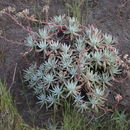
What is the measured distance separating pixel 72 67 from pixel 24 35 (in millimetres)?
959

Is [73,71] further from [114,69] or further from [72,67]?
[114,69]

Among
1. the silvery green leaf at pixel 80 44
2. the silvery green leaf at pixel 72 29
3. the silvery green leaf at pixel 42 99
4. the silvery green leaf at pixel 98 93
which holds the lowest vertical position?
the silvery green leaf at pixel 42 99

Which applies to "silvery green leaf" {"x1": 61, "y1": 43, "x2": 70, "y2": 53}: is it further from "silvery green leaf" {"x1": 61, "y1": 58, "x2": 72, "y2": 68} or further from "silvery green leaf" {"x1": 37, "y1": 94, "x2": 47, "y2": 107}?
"silvery green leaf" {"x1": 37, "y1": 94, "x2": 47, "y2": 107}

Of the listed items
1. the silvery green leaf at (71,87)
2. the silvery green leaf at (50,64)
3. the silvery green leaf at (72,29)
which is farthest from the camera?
the silvery green leaf at (72,29)

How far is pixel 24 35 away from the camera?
13.6 feet

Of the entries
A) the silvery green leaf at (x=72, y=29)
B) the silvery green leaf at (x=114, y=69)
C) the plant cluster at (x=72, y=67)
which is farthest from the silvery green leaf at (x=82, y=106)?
the silvery green leaf at (x=72, y=29)

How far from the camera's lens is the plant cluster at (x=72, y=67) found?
336cm

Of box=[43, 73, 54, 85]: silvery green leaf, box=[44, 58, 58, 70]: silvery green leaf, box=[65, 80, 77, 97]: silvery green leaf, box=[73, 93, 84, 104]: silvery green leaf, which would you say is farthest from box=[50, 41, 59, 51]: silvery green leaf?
box=[73, 93, 84, 104]: silvery green leaf

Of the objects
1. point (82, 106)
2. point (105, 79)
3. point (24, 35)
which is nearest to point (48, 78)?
point (82, 106)

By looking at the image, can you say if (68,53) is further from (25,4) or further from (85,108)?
(25,4)

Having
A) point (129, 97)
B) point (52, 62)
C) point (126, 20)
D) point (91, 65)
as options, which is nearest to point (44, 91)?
point (52, 62)

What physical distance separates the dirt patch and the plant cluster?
0.41ft

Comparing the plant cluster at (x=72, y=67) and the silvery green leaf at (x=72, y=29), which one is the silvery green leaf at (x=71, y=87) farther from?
the silvery green leaf at (x=72, y=29)

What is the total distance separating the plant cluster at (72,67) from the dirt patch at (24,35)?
0.13 metres
